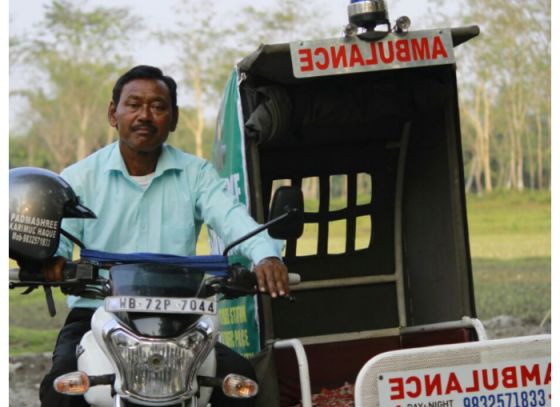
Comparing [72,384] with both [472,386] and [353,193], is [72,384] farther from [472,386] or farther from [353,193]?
[353,193]

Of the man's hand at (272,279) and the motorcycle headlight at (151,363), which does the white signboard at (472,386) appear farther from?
the motorcycle headlight at (151,363)

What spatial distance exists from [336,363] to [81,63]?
11.2m

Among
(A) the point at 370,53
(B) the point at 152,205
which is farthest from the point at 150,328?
(A) the point at 370,53

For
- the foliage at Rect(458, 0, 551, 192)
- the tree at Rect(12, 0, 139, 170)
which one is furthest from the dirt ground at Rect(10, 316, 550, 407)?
the tree at Rect(12, 0, 139, 170)

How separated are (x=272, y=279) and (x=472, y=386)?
0.97 metres

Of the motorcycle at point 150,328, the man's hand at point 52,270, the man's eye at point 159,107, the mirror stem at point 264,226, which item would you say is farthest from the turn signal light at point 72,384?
the man's eye at point 159,107

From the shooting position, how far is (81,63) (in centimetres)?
1680

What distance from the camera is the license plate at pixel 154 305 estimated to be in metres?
3.77

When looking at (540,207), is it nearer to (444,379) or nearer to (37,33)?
(37,33)

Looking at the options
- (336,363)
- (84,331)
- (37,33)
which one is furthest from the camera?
(37,33)

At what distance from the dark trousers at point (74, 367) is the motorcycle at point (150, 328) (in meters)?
0.15

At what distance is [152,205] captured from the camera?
4859 millimetres

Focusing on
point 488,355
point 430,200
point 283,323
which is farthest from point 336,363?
point 488,355

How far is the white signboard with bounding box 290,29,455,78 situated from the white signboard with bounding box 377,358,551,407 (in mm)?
1441
